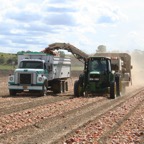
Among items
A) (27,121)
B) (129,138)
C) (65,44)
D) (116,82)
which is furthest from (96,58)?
(129,138)

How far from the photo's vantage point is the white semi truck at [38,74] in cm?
2748

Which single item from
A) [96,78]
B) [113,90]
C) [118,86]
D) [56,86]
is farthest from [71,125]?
[56,86]

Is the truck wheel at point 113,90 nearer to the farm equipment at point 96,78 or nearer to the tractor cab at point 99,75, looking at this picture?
the farm equipment at point 96,78

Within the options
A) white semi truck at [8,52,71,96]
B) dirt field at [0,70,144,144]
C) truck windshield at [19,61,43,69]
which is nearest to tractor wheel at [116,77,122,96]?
white semi truck at [8,52,71,96]

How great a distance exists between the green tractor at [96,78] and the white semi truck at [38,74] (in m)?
2.21

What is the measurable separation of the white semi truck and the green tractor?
2.21 metres

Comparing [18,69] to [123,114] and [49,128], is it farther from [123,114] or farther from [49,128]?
[49,128]

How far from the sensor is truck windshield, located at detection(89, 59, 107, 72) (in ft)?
92.1

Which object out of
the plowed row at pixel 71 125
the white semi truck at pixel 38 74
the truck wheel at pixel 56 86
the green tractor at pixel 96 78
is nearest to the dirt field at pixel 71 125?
the plowed row at pixel 71 125

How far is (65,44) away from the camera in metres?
37.1

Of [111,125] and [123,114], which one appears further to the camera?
[123,114]

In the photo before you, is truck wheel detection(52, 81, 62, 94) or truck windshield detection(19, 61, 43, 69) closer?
truck windshield detection(19, 61, 43, 69)

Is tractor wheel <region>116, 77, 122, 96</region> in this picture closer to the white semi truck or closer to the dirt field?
the white semi truck

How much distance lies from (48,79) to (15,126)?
15205 millimetres
